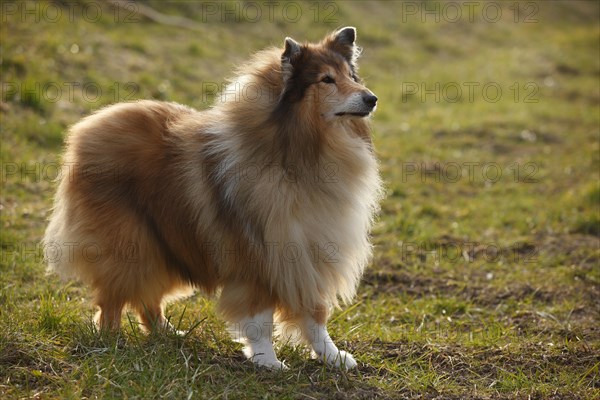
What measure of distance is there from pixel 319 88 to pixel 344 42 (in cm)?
49

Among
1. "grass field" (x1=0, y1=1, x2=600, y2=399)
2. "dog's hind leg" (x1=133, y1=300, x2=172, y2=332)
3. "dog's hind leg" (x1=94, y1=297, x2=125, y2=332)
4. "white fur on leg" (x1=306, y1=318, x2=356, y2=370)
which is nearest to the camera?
"grass field" (x1=0, y1=1, x2=600, y2=399)

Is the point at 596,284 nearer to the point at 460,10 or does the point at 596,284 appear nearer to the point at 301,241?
the point at 301,241

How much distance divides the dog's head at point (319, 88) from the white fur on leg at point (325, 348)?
131 cm

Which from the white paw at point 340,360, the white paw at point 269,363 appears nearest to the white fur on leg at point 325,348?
the white paw at point 340,360

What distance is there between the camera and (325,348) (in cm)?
444

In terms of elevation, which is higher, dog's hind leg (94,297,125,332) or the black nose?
the black nose

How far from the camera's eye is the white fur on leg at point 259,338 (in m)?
4.33

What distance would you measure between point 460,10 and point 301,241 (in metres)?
15.7

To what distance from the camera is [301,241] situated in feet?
14.0

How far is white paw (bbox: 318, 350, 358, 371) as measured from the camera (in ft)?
14.3

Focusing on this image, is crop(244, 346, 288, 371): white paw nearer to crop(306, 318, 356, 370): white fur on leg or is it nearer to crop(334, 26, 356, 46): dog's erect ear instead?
crop(306, 318, 356, 370): white fur on leg

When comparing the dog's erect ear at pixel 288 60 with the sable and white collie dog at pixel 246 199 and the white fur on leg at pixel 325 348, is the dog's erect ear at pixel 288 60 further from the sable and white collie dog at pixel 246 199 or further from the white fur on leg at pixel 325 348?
the white fur on leg at pixel 325 348

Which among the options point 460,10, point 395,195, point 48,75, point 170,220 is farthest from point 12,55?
point 460,10

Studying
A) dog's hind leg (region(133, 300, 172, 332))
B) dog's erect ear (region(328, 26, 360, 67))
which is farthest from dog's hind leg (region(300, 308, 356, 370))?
dog's erect ear (region(328, 26, 360, 67))
